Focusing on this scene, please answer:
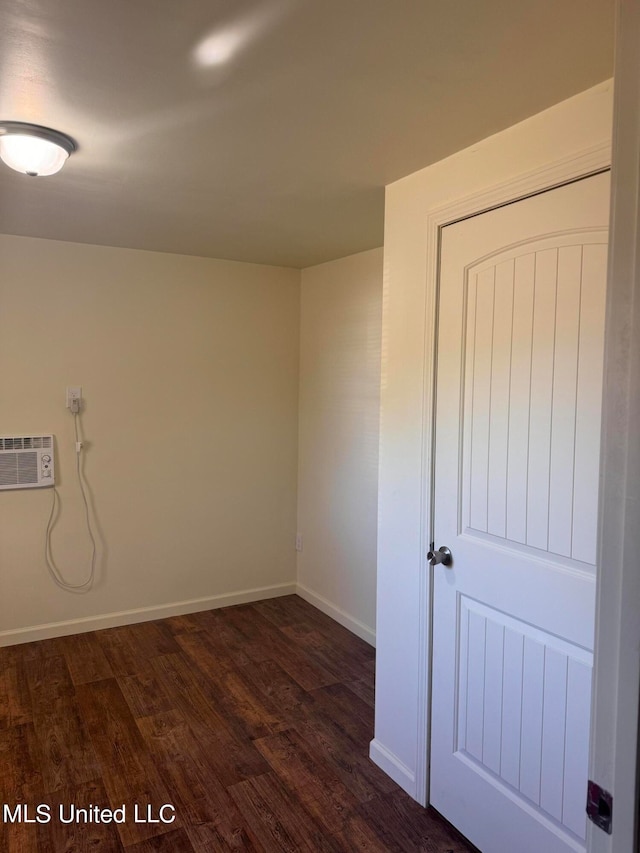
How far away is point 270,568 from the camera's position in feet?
13.8

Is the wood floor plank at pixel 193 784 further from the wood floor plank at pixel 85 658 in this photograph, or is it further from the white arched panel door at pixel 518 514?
the white arched panel door at pixel 518 514

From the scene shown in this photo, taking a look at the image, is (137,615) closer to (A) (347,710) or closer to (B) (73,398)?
(B) (73,398)

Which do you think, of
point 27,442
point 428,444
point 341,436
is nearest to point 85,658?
point 27,442

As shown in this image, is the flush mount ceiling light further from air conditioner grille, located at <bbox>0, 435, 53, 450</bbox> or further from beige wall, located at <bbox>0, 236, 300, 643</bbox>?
air conditioner grille, located at <bbox>0, 435, 53, 450</bbox>

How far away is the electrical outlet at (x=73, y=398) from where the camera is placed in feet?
11.3

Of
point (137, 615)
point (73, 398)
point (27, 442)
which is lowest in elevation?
point (137, 615)

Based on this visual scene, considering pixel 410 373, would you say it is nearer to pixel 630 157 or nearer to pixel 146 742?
pixel 630 157

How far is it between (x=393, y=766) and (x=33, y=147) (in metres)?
2.57

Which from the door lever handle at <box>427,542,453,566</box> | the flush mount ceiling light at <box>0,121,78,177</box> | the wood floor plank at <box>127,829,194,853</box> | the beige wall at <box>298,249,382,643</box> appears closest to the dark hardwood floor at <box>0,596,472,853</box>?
the wood floor plank at <box>127,829,194,853</box>

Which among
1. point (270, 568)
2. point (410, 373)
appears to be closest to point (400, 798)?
point (410, 373)

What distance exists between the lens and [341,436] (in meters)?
3.75

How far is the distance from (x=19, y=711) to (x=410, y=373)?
2.36 m

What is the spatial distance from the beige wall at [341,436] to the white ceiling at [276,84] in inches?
43.0

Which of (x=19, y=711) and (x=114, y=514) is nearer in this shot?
(x=19, y=711)
